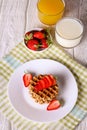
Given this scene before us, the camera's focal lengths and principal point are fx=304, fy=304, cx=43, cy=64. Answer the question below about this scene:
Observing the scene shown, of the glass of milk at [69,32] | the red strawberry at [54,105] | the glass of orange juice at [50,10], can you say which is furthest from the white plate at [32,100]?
the glass of orange juice at [50,10]

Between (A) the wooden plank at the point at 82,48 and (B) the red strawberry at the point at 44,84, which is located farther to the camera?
(A) the wooden plank at the point at 82,48

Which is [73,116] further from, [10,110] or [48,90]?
[10,110]

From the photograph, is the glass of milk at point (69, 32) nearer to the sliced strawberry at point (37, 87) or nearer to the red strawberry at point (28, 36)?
the red strawberry at point (28, 36)

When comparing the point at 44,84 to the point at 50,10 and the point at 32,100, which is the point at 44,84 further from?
the point at 50,10

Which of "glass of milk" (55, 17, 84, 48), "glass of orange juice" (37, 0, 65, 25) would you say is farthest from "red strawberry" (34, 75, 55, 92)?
"glass of orange juice" (37, 0, 65, 25)

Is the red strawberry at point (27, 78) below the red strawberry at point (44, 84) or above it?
below

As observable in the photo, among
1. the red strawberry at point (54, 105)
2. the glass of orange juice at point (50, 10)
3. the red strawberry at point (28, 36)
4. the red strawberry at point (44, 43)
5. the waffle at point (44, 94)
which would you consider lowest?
the red strawberry at point (54, 105)

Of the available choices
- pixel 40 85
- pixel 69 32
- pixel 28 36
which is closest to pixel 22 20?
pixel 28 36
